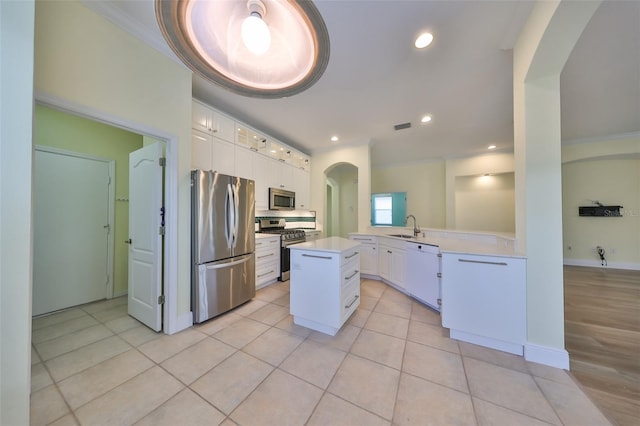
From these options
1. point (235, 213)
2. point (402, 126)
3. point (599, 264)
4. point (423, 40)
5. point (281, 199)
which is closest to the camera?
point (423, 40)

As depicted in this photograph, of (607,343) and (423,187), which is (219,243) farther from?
(423,187)

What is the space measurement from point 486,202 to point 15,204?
7.02 meters

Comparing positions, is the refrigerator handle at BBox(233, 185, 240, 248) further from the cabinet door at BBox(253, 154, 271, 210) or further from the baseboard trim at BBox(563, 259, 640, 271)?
the baseboard trim at BBox(563, 259, 640, 271)

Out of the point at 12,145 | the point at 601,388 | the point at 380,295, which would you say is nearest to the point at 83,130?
the point at 12,145

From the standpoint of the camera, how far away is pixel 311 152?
4848 mm

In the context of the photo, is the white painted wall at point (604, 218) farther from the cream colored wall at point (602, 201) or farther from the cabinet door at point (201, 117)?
the cabinet door at point (201, 117)

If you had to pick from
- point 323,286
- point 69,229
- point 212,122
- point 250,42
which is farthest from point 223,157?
point 250,42

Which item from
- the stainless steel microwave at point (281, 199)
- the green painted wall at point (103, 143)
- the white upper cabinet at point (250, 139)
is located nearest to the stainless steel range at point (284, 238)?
the stainless steel microwave at point (281, 199)

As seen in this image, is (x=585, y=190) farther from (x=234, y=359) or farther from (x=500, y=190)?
(x=234, y=359)

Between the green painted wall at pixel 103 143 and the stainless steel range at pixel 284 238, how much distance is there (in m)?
2.02

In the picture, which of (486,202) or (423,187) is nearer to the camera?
(486,202)

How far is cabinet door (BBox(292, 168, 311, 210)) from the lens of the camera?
14.5 ft

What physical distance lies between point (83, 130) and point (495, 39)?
4778mm

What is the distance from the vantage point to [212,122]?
8.93ft
